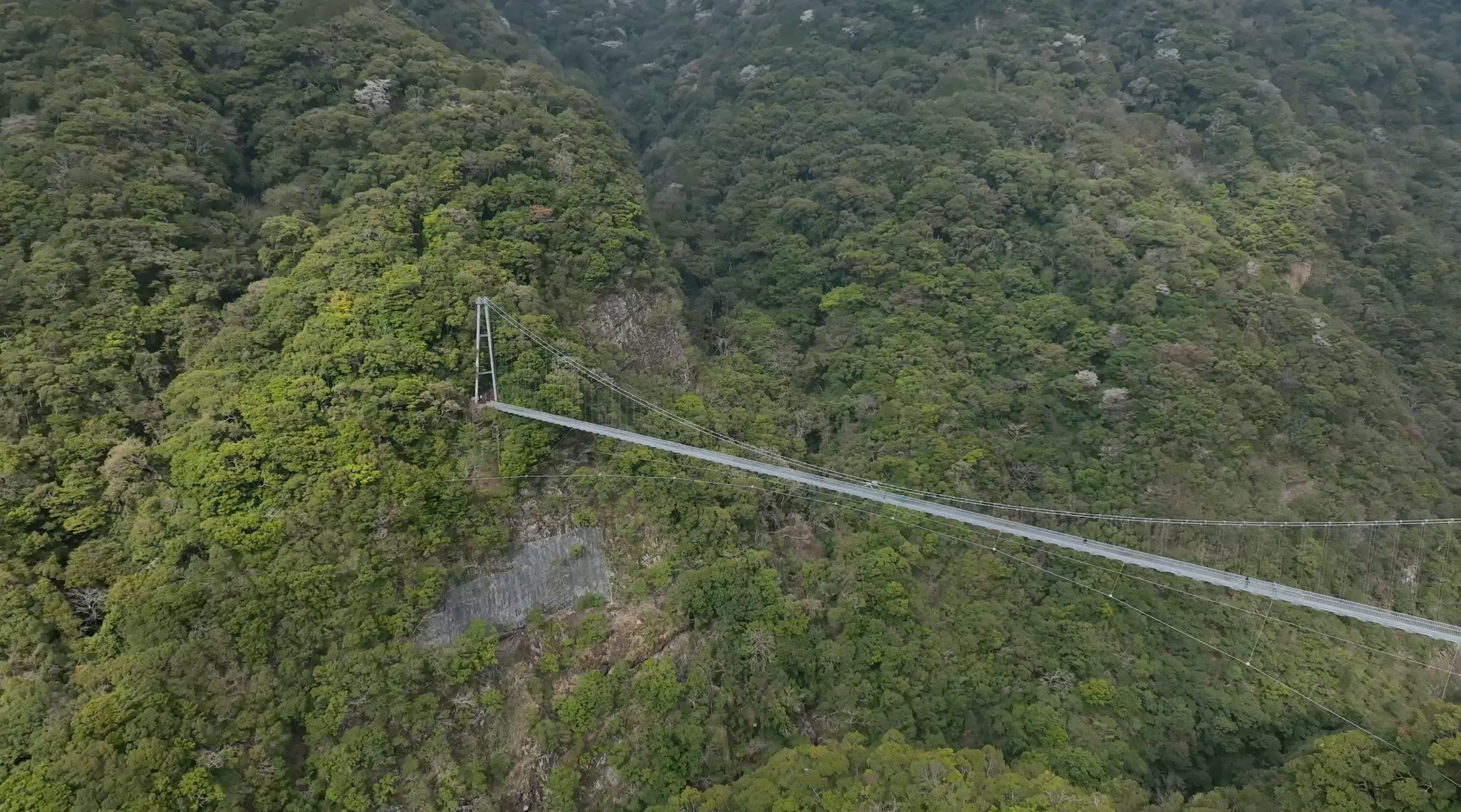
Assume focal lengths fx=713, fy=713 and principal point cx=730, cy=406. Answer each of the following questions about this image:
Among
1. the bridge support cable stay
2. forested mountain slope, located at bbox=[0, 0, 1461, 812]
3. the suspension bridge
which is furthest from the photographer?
the suspension bridge

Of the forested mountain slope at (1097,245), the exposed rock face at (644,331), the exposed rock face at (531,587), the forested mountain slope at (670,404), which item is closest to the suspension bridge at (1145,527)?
the forested mountain slope at (670,404)

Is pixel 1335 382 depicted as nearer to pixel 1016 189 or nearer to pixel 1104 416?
pixel 1104 416

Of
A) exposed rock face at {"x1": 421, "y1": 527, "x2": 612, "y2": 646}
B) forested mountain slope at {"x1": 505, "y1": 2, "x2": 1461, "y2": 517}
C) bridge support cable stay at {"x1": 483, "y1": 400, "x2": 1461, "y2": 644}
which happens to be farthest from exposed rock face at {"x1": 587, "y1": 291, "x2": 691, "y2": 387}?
exposed rock face at {"x1": 421, "y1": 527, "x2": 612, "y2": 646}

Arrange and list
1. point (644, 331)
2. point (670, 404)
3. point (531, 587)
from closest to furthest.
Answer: point (531, 587) < point (670, 404) < point (644, 331)

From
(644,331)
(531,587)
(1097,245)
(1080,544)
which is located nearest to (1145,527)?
(1080,544)

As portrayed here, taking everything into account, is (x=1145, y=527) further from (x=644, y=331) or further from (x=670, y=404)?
(x=644, y=331)

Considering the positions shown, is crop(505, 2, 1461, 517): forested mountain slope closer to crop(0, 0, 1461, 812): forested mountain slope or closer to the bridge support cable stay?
crop(0, 0, 1461, 812): forested mountain slope

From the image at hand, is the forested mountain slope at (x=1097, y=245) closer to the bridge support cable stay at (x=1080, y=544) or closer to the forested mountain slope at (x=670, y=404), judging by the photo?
the forested mountain slope at (x=670, y=404)
